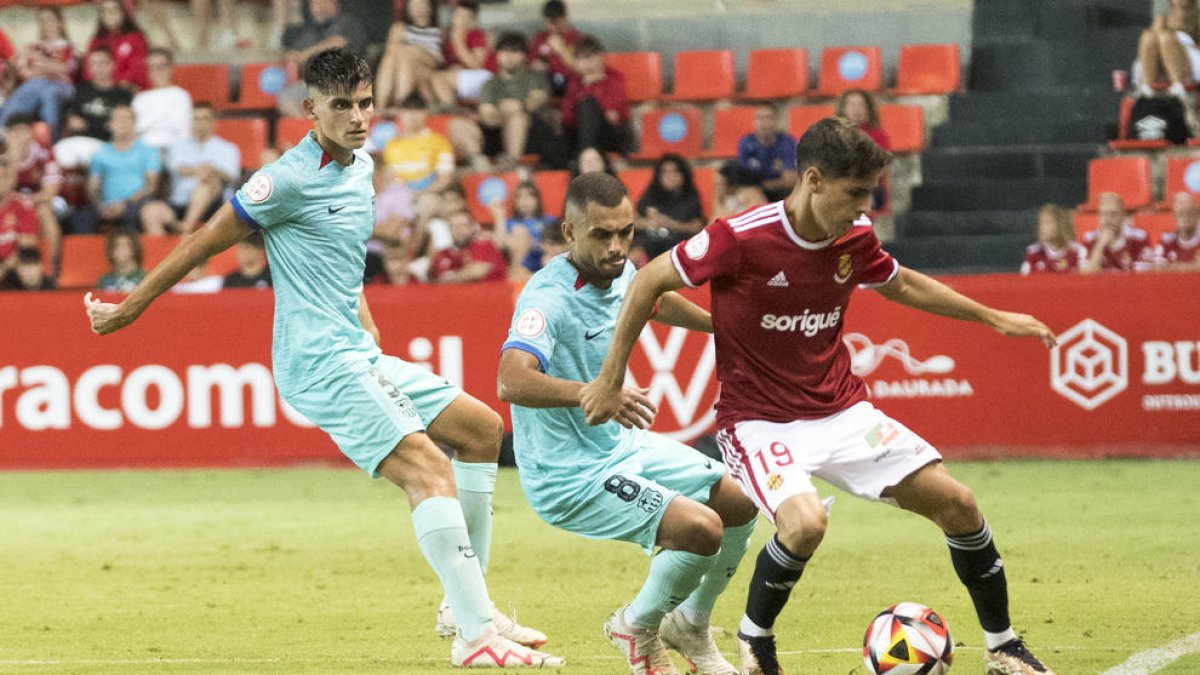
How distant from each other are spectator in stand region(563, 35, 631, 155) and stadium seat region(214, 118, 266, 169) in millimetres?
3420

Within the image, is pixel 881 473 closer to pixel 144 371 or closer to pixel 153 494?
pixel 153 494

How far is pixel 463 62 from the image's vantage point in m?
18.9

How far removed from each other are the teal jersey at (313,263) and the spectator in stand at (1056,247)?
8927mm

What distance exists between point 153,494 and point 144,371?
1454 mm

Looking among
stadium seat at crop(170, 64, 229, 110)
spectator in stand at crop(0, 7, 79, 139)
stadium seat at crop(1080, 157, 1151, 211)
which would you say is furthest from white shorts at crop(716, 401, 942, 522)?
stadium seat at crop(170, 64, 229, 110)

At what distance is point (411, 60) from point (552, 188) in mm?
2408

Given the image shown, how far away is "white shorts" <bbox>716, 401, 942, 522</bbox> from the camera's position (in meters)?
6.06

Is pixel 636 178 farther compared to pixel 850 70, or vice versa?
pixel 850 70

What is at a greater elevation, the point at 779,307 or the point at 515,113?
the point at 779,307

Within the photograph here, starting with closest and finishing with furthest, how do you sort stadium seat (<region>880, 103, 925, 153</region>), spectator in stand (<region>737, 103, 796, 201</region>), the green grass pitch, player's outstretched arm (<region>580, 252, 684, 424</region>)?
player's outstretched arm (<region>580, 252, 684, 424</region>)
the green grass pitch
spectator in stand (<region>737, 103, 796, 201</region>)
stadium seat (<region>880, 103, 925, 153</region>)

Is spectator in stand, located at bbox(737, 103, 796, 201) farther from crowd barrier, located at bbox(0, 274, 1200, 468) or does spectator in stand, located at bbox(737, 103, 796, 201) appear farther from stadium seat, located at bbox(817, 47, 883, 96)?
crowd barrier, located at bbox(0, 274, 1200, 468)

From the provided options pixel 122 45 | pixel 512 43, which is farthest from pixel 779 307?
pixel 122 45

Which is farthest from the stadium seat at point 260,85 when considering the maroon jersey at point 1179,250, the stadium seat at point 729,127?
the maroon jersey at point 1179,250

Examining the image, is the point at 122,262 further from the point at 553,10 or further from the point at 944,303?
the point at 944,303
